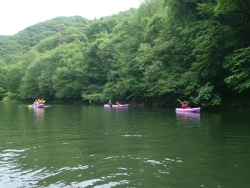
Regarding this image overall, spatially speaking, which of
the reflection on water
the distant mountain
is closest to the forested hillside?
the reflection on water

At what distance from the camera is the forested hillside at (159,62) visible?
1694 centimetres

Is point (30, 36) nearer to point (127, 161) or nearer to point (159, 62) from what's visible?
point (159, 62)

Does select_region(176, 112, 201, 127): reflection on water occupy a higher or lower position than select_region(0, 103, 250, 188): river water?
higher

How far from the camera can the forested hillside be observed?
16938mm

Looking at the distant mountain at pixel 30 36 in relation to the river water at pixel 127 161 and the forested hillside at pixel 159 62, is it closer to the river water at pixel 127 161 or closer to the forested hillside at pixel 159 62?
the forested hillside at pixel 159 62

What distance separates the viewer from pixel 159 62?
25.9 meters

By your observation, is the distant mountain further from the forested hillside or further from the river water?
the river water

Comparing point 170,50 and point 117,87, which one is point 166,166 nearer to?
point 170,50

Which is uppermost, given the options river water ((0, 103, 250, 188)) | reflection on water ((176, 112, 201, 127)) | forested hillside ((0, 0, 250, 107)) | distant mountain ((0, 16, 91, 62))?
distant mountain ((0, 16, 91, 62))

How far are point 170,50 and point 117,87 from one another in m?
12.3

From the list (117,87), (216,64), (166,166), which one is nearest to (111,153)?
(166,166)

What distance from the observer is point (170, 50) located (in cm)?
2628

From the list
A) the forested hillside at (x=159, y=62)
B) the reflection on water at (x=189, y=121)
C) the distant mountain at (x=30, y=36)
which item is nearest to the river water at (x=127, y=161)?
the reflection on water at (x=189, y=121)

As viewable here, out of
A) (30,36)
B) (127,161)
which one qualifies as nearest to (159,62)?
(127,161)
